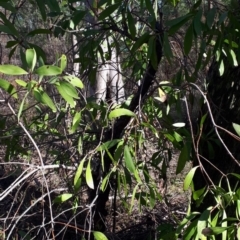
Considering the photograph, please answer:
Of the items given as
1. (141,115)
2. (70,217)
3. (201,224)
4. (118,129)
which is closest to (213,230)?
(201,224)

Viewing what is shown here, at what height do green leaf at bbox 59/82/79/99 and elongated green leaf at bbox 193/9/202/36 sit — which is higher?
elongated green leaf at bbox 193/9/202/36

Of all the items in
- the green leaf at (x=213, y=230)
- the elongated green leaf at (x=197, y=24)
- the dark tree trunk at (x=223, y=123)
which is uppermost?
the elongated green leaf at (x=197, y=24)

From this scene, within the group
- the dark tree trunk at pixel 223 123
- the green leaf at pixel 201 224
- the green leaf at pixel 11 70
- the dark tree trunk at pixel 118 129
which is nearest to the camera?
the green leaf at pixel 11 70

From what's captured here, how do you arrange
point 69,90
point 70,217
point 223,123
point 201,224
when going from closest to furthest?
point 69,90
point 201,224
point 223,123
point 70,217

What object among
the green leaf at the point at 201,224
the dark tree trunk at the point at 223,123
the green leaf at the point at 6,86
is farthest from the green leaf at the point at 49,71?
the dark tree trunk at the point at 223,123

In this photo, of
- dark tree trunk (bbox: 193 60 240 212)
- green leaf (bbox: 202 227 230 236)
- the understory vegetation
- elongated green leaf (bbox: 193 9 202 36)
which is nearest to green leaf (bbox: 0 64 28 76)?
the understory vegetation

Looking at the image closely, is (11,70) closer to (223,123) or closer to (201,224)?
(201,224)

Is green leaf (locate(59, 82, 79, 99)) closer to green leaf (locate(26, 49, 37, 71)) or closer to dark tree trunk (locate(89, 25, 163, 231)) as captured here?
green leaf (locate(26, 49, 37, 71))

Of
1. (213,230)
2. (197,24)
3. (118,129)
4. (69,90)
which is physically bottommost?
(213,230)

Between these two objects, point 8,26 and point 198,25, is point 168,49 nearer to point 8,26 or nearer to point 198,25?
point 198,25

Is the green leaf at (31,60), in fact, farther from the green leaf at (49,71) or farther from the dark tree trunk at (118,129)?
the dark tree trunk at (118,129)

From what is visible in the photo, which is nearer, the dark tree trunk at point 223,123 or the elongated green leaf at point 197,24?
the elongated green leaf at point 197,24

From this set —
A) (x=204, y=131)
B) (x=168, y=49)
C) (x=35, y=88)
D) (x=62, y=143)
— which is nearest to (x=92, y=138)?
(x=62, y=143)

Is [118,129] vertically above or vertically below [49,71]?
below
